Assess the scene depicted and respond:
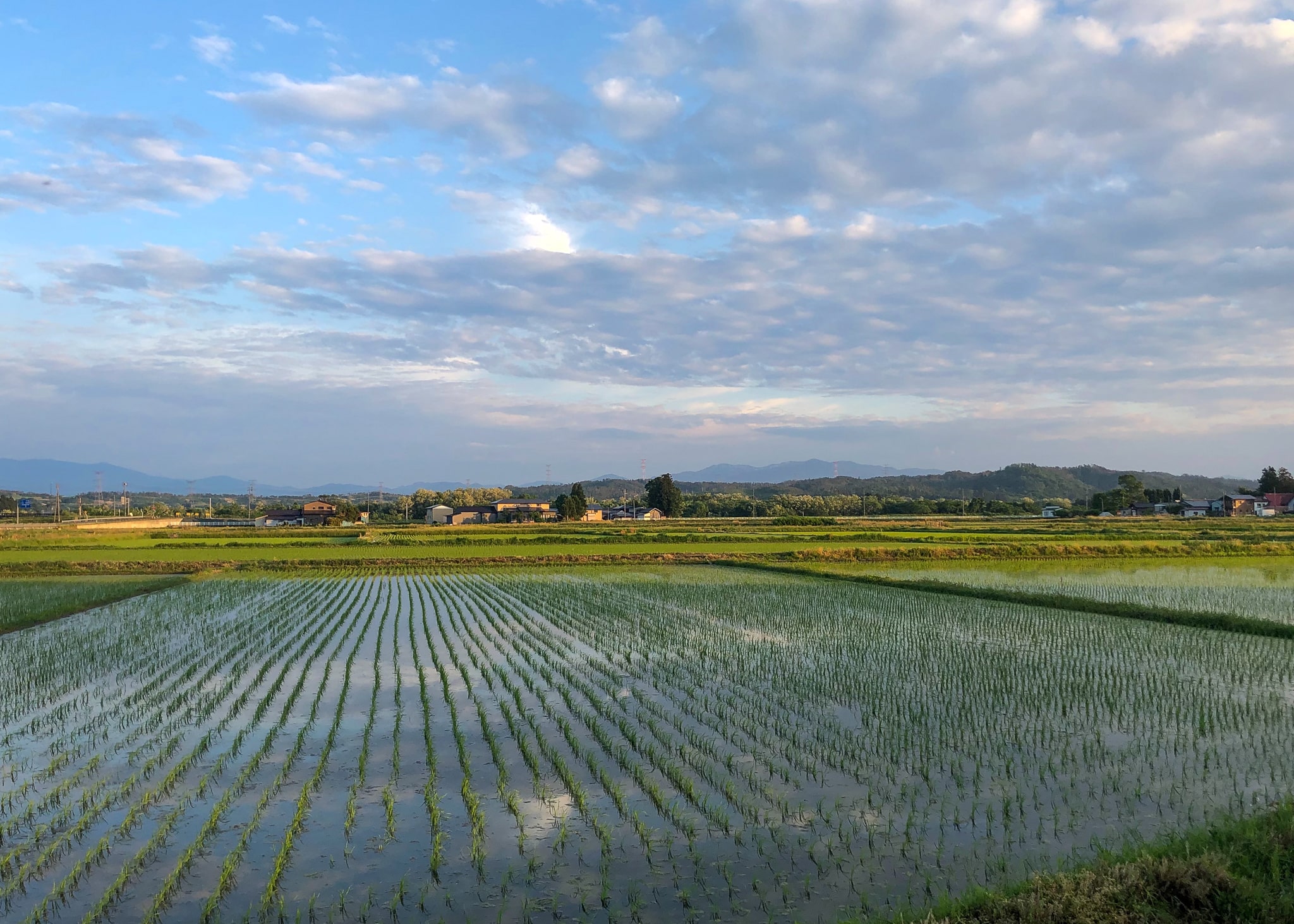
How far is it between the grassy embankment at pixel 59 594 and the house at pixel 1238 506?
244ft

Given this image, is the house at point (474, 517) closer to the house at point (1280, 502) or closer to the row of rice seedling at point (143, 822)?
the row of rice seedling at point (143, 822)

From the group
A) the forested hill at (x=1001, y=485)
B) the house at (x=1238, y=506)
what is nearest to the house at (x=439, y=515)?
the forested hill at (x=1001, y=485)

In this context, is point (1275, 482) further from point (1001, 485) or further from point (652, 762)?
point (652, 762)

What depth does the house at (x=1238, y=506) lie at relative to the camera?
66.2 m

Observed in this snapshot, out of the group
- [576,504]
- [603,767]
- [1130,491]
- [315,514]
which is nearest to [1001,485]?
[1130,491]

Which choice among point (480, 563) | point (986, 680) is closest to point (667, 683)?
point (986, 680)

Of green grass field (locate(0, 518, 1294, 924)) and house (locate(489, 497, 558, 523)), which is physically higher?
house (locate(489, 497, 558, 523))

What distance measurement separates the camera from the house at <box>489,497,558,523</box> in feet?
241

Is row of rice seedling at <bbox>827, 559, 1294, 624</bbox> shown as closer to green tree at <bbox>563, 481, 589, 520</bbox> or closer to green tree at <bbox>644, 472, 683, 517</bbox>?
green tree at <bbox>563, 481, 589, 520</bbox>

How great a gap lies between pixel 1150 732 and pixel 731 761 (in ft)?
13.2

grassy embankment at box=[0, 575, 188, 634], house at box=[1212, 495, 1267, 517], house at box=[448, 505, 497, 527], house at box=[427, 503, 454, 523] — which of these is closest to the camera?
grassy embankment at box=[0, 575, 188, 634]

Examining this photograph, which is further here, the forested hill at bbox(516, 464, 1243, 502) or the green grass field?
the forested hill at bbox(516, 464, 1243, 502)

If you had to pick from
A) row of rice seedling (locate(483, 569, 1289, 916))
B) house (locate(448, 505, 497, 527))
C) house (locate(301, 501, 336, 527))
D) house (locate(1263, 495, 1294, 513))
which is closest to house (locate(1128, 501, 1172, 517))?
house (locate(1263, 495, 1294, 513))

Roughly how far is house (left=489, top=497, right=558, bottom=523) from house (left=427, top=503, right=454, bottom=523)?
4566mm
